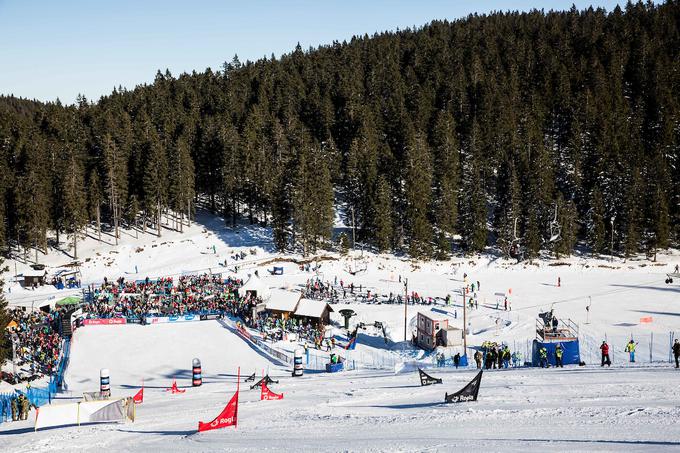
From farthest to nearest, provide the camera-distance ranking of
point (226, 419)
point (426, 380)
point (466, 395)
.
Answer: point (426, 380) < point (466, 395) < point (226, 419)

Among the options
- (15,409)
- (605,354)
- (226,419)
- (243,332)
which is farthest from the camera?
(243,332)

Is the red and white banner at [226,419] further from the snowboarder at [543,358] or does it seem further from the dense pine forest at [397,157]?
the dense pine forest at [397,157]

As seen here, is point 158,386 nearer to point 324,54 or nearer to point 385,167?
point 385,167

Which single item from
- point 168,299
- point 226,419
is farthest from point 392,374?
point 168,299

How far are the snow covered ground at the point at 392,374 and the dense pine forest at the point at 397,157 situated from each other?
14.9 feet

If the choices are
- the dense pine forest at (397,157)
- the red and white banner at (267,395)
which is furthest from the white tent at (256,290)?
the red and white banner at (267,395)

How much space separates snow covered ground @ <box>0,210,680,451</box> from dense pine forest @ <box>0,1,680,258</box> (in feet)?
14.9

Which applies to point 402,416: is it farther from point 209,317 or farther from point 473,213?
point 473,213

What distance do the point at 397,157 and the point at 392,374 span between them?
56.5 m

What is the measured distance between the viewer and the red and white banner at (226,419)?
16609 millimetres

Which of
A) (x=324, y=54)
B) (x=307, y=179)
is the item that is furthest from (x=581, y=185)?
(x=324, y=54)

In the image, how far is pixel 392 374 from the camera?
86.5ft

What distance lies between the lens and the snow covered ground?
14.5 meters

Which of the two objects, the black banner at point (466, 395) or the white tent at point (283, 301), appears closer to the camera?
the black banner at point (466, 395)
